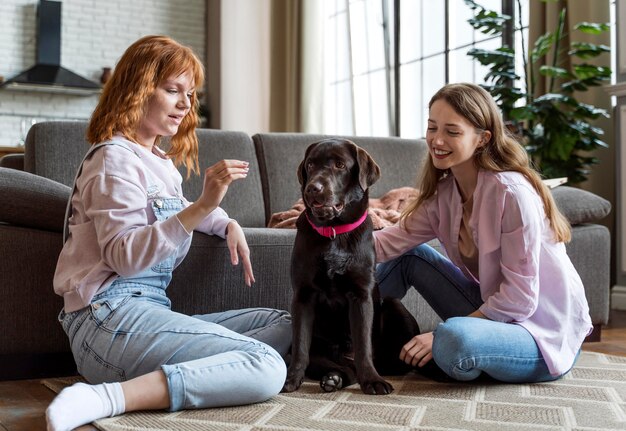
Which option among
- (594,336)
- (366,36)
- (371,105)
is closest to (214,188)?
(594,336)

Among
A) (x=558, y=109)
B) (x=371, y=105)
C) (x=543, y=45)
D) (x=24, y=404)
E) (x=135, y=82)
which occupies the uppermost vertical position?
(x=371, y=105)

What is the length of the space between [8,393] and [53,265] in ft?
1.25

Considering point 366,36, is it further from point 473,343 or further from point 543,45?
point 473,343

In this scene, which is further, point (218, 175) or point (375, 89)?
point (375, 89)

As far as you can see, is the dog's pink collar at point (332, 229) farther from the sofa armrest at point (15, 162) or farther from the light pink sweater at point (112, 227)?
the sofa armrest at point (15, 162)

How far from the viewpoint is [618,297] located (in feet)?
12.8

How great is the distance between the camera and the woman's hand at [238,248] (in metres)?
1.99

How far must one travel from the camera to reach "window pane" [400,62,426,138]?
6.00m

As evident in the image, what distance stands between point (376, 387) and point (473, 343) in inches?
10.5

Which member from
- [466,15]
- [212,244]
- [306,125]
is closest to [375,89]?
[306,125]

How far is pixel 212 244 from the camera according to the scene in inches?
92.1

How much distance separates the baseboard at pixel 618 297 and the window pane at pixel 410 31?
2.71 m

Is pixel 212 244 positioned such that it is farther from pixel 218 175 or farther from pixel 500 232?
pixel 500 232

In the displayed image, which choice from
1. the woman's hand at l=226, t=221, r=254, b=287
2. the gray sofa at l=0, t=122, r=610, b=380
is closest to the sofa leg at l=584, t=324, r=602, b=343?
the gray sofa at l=0, t=122, r=610, b=380
